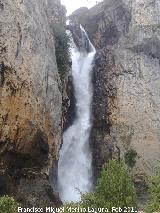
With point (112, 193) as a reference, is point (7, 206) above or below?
below

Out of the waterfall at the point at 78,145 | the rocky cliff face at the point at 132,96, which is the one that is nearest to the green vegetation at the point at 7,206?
the waterfall at the point at 78,145

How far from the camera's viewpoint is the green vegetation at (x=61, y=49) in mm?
37125

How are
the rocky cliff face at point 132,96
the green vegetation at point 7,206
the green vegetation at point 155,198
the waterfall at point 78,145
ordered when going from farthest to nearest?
1. the rocky cliff face at point 132,96
2. the waterfall at point 78,145
3. the green vegetation at point 155,198
4. the green vegetation at point 7,206

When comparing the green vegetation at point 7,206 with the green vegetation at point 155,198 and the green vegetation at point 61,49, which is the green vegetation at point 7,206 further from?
the green vegetation at point 61,49

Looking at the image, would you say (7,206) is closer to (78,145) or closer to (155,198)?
(155,198)

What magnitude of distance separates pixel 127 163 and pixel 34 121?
39.7ft

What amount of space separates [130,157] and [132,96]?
6.44m

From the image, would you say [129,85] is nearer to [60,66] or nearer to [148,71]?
[148,71]

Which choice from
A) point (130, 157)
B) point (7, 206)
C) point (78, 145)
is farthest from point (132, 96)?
point (7, 206)

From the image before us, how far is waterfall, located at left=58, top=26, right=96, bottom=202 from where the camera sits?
35156 mm

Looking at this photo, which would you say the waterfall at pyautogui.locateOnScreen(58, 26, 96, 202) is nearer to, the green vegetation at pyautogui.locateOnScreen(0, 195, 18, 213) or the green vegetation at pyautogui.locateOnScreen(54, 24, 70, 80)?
the green vegetation at pyautogui.locateOnScreen(54, 24, 70, 80)

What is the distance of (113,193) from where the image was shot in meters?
23.7

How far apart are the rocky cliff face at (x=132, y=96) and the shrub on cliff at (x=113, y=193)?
1168 centimetres

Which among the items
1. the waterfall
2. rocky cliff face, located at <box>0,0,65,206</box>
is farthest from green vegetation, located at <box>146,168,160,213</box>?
the waterfall
